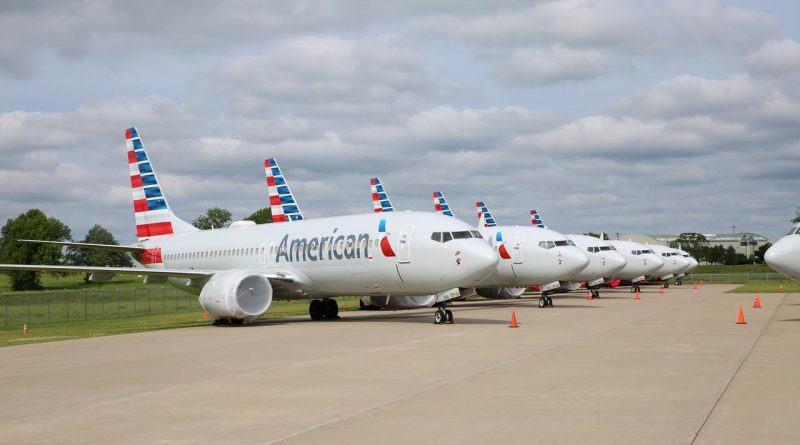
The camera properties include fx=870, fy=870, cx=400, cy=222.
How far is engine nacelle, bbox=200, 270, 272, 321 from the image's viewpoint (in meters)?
28.8

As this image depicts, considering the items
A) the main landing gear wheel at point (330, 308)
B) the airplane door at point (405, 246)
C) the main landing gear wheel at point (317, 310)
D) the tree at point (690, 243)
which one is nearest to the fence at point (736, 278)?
the main landing gear wheel at point (330, 308)

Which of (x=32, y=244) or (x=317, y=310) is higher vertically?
(x=32, y=244)

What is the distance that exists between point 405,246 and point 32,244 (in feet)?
343

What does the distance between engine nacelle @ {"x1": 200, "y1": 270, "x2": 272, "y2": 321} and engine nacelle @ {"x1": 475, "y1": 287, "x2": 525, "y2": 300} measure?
1722 cm

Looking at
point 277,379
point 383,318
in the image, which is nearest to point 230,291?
point 383,318

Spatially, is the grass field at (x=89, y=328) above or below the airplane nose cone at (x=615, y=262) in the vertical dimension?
below

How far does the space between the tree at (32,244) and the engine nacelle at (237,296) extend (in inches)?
3072

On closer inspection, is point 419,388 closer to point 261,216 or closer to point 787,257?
point 787,257

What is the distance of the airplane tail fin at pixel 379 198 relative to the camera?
58.6 meters

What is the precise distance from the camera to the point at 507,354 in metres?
16.8

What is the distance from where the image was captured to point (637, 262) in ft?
190

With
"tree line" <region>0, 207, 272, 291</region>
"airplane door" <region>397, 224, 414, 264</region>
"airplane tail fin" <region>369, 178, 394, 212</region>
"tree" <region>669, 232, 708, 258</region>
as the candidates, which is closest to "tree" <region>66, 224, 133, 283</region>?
"tree line" <region>0, 207, 272, 291</region>

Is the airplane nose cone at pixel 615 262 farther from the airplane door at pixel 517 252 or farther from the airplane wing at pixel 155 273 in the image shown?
the airplane wing at pixel 155 273

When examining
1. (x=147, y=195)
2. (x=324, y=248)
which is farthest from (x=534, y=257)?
(x=147, y=195)
